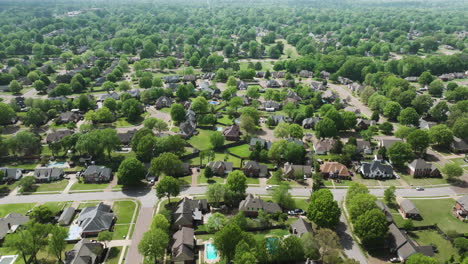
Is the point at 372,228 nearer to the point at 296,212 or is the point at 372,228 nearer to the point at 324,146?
the point at 296,212

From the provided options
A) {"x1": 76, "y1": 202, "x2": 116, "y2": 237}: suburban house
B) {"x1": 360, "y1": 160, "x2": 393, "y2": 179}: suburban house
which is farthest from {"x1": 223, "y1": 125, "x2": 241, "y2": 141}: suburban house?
{"x1": 76, "y1": 202, "x2": 116, "y2": 237}: suburban house

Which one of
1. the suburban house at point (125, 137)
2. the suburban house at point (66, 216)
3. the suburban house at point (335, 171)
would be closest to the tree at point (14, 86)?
the suburban house at point (125, 137)

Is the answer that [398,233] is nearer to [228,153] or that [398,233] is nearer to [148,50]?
[228,153]

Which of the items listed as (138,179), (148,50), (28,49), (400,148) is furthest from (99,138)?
(28,49)

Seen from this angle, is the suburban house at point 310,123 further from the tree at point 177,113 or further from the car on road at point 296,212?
the car on road at point 296,212

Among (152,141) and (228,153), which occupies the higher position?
(152,141)

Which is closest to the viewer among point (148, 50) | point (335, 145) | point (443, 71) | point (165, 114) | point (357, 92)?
point (335, 145)
